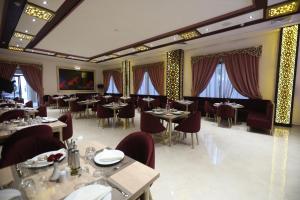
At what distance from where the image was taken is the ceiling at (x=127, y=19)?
3.31 metres

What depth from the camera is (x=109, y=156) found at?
4.31ft

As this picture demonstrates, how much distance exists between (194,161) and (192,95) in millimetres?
4932

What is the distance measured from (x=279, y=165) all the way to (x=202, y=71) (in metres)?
4.91

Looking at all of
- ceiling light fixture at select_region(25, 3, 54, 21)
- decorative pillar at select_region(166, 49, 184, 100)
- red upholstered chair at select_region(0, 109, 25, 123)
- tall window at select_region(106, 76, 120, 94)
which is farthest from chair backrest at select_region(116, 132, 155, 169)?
tall window at select_region(106, 76, 120, 94)

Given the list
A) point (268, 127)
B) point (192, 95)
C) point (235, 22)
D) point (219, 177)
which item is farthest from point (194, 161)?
point (192, 95)

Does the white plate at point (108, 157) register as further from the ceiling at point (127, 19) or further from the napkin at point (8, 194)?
the ceiling at point (127, 19)

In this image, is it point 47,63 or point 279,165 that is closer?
point 279,165

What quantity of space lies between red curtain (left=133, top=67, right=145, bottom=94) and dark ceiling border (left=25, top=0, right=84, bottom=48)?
5.16 m

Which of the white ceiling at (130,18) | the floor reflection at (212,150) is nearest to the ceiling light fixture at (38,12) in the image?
the white ceiling at (130,18)

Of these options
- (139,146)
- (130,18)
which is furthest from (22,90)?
(139,146)

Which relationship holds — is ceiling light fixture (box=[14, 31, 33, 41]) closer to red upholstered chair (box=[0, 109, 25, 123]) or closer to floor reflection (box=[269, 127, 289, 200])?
red upholstered chair (box=[0, 109, 25, 123])

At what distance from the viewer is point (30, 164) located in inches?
46.9

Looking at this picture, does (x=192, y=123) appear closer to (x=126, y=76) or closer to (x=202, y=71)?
(x=202, y=71)

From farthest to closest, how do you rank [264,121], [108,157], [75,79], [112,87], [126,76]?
[112,87]
[75,79]
[126,76]
[264,121]
[108,157]
